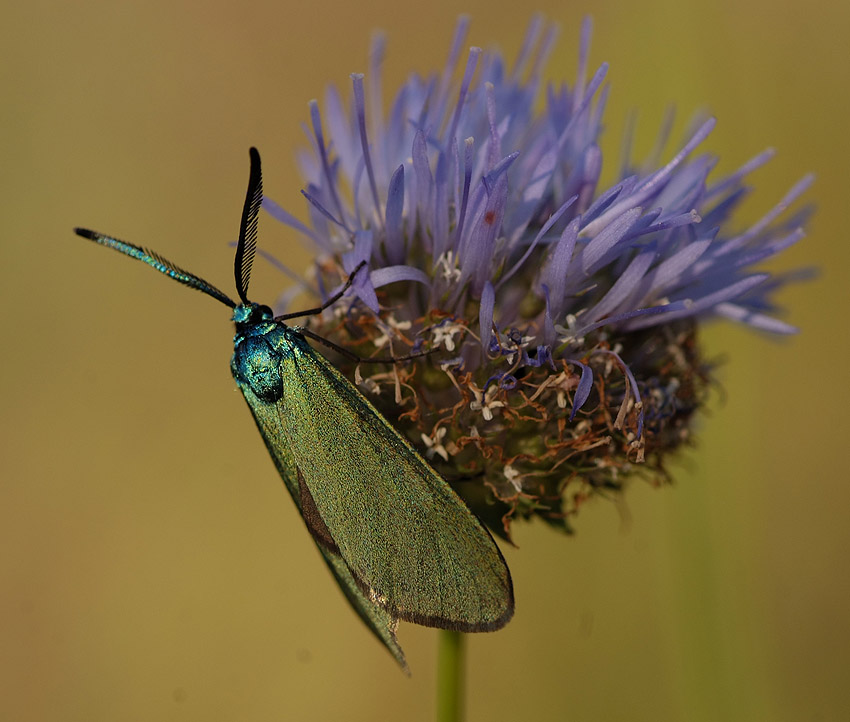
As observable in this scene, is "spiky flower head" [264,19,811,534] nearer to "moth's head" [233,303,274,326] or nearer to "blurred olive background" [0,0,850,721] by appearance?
"moth's head" [233,303,274,326]

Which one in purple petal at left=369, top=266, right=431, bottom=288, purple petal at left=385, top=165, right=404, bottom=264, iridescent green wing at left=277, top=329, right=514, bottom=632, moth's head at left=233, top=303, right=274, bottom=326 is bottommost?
iridescent green wing at left=277, top=329, right=514, bottom=632

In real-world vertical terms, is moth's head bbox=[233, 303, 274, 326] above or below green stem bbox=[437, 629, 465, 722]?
above

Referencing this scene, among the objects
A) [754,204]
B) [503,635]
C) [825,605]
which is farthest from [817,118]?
[503,635]

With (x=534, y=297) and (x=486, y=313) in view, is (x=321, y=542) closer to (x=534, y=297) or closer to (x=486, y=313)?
(x=486, y=313)

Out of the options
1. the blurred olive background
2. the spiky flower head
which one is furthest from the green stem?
the blurred olive background

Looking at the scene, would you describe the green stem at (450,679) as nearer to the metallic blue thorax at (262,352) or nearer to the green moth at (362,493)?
the green moth at (362,493)

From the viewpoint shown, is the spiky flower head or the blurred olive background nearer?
the spiky flower head

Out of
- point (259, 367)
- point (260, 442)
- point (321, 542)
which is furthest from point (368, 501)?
point (260, 442)
